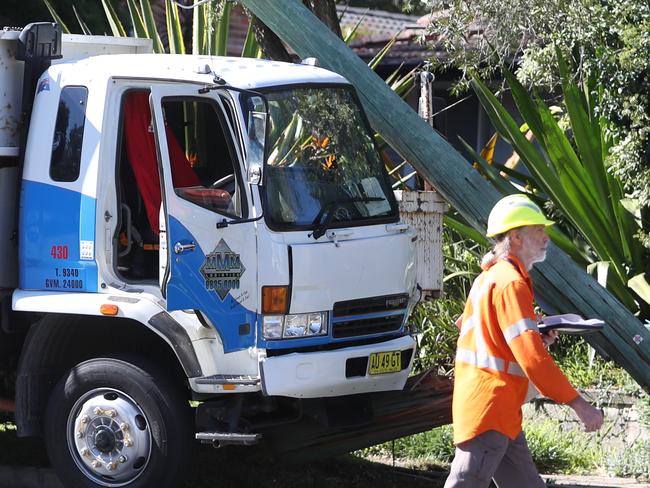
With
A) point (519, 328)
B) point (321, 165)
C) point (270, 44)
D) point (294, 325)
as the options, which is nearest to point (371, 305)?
point (294, 325)

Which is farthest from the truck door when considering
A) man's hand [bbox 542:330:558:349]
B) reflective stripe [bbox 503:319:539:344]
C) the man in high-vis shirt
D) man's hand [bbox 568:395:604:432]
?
man's hand [bbox 568:395:604:432]

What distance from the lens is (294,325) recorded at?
6395mm

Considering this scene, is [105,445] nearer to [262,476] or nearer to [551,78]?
[262,476]

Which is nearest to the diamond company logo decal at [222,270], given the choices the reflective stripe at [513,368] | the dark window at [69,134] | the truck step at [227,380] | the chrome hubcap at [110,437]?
the truck step at [227,380]

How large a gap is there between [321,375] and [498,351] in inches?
63.3

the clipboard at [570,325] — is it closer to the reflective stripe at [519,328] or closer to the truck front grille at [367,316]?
the reflective stripe at [519,328]

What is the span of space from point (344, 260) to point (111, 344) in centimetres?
157

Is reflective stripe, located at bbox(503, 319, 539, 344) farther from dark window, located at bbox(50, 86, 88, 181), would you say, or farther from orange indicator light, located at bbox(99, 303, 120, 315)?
dark window, located at bbox(50, 86, 88, 181)

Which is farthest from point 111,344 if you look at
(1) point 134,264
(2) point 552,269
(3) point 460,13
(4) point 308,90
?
(3) point 460,13

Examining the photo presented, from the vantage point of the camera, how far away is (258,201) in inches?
250

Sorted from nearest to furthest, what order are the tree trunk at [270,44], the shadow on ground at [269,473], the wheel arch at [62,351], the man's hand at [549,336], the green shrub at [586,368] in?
the man's hand at [549,336] < the wheel arch at [62,351] < the shadow on ground at [269,473] < the green shrub at [586,368] < the tree trunk at [270,44]

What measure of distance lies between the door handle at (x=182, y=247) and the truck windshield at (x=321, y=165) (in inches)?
17.2

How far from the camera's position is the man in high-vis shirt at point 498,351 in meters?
4.86

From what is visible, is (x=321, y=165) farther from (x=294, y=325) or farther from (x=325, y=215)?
(x=294, y=325)
